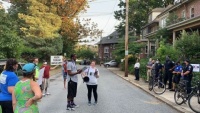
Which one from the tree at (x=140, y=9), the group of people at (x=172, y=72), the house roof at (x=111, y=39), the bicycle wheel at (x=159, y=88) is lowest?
the bicycle wheel at (x=159, y=88)

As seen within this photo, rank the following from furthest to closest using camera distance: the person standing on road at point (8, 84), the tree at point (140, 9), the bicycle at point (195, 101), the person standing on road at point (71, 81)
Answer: the tree at point (140, 9) → the person standing on road at point (71, 81) → the bicycle at point (195, 101) → the person standing on road at point (8, 84)

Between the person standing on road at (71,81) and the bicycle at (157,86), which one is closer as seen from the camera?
the person standing on road at (71,81)

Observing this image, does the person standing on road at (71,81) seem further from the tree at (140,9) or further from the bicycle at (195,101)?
the tree at (140,9)

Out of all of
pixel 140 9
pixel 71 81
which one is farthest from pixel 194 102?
pixel 140 9

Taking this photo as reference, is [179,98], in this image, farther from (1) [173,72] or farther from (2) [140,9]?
(2) [140,9]

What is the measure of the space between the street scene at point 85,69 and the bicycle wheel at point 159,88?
0.05 meters

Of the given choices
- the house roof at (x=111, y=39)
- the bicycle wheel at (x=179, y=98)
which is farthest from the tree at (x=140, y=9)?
the bicycle wheel at (x=179, y=98)

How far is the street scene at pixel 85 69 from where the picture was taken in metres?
6.37

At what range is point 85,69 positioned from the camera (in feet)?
40.8

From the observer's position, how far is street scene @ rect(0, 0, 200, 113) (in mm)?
6371

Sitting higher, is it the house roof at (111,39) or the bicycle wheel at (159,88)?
the house roof at (111,39)

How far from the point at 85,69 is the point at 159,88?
5.80 meters

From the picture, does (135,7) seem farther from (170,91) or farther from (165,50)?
(170,91)

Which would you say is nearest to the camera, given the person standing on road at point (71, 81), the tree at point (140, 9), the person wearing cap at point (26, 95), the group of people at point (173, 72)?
the person wearing cap at point (26, 95)
